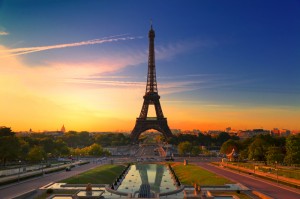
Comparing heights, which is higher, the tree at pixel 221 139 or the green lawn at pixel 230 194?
the tree at pixel 221 139

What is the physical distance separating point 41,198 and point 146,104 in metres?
89.1

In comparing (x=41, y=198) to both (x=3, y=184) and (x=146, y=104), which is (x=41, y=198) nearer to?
(x=3, y=184)

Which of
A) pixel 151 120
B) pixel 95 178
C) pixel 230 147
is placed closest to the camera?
pixel 95 178

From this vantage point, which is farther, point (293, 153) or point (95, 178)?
point (293, 153)

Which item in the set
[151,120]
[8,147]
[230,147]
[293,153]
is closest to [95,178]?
[8,147]

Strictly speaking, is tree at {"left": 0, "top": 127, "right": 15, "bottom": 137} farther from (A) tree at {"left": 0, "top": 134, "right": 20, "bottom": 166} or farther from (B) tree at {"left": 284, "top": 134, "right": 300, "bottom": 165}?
(B) tree at {"left": 284, "top": 134, "right": 300, "bottom": 165}

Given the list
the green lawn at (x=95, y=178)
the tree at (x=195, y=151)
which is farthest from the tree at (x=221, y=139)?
the green lawn at (x=95, y=178)

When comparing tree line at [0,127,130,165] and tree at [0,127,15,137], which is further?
tree at [0,127,15,137]

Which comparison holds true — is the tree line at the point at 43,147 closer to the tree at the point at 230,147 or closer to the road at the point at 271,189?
the tree at the point at 230,147

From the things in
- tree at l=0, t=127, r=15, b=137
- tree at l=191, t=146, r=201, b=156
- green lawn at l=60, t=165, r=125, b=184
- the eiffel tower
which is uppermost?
the eiffel tower

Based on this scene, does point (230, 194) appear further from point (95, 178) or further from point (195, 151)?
point (195, 151)

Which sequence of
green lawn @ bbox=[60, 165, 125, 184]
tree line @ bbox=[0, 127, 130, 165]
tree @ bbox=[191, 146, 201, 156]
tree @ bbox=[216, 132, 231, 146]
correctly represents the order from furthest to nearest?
tree @ bbox=[216, 132, 231, 146] → tree @ bbox=[191, 146, 201, 156] → tree line @ bbox=[0, 127, 130, 165] → green lawn @ bbox=[60, 165, 125, 184]

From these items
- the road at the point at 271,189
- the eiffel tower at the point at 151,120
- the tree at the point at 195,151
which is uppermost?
the eiffel tower at the point at 151,120

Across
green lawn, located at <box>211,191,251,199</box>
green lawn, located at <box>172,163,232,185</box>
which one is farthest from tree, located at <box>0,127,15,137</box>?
green lawn, located at <box>211,191,251,199</box>
